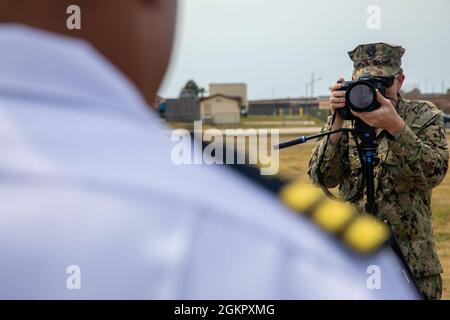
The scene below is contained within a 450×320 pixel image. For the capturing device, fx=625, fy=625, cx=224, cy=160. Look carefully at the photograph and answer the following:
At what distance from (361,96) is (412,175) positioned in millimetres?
298

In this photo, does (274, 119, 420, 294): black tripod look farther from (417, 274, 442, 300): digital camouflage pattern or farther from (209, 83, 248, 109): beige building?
(209, 83, 248, 109): beige building

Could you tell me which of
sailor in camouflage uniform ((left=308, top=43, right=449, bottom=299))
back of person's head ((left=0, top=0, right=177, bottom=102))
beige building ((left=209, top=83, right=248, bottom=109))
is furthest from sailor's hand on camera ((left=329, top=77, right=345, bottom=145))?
beige building ((left=209, top=83, right=248, bottom=109))

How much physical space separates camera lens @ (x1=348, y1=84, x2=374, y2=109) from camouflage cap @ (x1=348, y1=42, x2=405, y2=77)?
0.10 metres

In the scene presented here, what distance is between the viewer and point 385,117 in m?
1.91

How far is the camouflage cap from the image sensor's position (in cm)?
206

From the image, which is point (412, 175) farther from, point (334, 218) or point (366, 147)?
point (334, 218)

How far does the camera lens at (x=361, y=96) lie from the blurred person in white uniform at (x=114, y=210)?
5.06 feet

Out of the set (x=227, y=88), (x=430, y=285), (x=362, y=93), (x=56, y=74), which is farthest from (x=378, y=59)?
(x=227, y=88)

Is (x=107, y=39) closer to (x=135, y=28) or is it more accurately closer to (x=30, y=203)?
(x=135, y=28)

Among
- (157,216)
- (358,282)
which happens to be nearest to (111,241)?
(157,216)

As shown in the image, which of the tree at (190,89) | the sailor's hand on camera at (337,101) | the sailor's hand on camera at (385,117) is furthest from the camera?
the tree at (190,89)

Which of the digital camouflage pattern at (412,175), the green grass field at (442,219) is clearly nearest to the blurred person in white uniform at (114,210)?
the digital camouflage pattern at (412,175)

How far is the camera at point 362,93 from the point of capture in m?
1.94

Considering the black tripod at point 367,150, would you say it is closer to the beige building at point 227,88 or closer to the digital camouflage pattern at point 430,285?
the digital camouflage pattern at point 430,285
